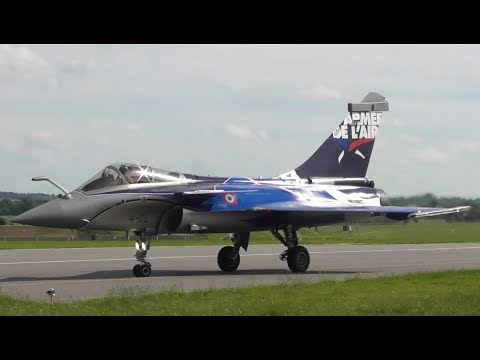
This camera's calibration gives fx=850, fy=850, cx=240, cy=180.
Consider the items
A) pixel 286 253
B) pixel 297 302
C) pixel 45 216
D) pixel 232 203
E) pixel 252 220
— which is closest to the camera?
pixel 297 302

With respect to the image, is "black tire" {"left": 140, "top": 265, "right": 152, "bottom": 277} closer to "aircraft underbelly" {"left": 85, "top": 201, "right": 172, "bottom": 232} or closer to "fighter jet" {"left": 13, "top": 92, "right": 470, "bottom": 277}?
"fighter jet" {"left": 13, "top": 92, "right": 470, "bottom": 277}

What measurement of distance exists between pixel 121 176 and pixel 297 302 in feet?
27.1

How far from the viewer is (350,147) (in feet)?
80.6

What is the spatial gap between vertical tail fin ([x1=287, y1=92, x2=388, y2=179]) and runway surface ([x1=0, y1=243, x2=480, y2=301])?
2.77 meters

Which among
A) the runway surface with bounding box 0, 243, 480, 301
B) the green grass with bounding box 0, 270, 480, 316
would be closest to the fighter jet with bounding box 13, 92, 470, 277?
the runway surface with bounding box 0, 243, 480, 301

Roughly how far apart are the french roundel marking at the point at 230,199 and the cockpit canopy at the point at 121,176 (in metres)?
1.65

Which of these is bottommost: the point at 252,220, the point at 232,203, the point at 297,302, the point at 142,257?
the point at 297,302

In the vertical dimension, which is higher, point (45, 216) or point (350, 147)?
point (350, 147)

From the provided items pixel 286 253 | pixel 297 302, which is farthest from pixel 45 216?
pixel 297 302

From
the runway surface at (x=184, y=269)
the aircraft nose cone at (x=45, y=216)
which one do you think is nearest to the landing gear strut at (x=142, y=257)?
the runway surface at (x=184, y=269)

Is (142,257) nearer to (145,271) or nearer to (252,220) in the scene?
(145,271)

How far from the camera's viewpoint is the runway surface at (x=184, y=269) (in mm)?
17562

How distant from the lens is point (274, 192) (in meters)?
22.0
